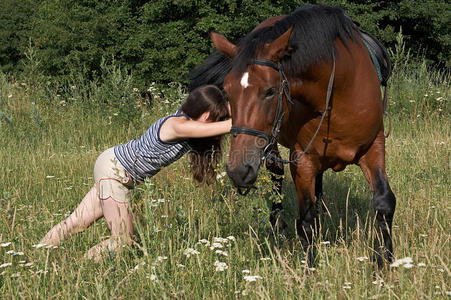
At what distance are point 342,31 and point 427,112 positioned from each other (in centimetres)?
636

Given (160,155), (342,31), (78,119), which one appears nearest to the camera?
(342,31)

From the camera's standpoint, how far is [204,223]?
3.87 meters

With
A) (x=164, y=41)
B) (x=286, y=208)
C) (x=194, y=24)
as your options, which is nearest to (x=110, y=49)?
(x=164, y=41)

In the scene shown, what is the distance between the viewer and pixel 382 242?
354 centimetres

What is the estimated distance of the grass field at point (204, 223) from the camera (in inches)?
112

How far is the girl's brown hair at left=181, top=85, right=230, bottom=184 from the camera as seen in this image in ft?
11.8

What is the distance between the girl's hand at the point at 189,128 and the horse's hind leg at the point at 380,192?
120cm

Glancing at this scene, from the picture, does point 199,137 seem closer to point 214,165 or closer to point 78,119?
point 214,165

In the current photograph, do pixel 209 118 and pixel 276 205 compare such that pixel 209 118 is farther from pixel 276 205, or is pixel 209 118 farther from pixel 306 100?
pixel 276 205

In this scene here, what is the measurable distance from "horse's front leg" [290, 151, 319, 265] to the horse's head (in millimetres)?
946

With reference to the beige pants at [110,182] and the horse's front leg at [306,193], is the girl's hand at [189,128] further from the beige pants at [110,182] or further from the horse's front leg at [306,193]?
the horse's front leg at [306,193]

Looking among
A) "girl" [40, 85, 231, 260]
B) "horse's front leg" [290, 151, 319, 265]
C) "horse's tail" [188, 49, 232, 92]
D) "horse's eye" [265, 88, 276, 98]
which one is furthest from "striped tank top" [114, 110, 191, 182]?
"horse's eye" [265, 88, 276, 98]

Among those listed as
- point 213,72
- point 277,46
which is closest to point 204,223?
point 213,72

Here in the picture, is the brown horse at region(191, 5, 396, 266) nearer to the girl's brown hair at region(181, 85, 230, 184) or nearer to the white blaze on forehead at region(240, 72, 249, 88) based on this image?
the white blaze on forehead at region(240, 72, 249, 88)
